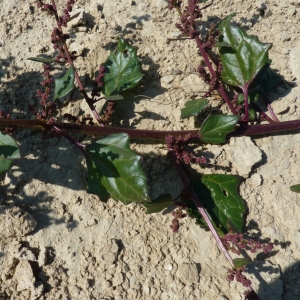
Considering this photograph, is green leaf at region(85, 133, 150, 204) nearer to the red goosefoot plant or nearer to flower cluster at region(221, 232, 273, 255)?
the red goosefoot plant

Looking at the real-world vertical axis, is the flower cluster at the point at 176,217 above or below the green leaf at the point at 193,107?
below

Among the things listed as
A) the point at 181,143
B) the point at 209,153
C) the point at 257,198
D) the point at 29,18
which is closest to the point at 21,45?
the point at 29,18

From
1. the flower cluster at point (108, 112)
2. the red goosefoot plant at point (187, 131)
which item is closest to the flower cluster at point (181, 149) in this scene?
the red goosefoot plant at point (187, 131)

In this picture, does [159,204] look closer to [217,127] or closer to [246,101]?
[217,127]

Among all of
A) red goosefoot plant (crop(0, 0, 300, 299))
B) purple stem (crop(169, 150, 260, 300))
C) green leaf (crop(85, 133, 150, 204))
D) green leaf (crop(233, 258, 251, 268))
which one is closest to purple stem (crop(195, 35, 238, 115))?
red goosefoot plant (crop(0, 0, 300, 299))

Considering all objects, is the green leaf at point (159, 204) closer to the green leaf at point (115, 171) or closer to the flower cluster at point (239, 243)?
the green leaf at point (115, 171)
